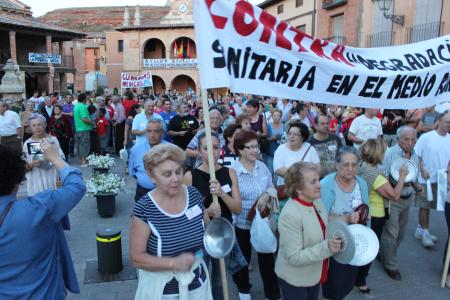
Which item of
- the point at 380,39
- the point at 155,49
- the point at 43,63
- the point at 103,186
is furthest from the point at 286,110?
the point at 155,49

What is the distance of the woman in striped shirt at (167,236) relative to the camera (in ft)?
8.16

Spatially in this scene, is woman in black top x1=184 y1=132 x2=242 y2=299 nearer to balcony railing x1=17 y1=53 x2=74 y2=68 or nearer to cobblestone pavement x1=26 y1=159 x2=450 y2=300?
cobblestone pavement x1=26 y1=159 x2=450 y2=300

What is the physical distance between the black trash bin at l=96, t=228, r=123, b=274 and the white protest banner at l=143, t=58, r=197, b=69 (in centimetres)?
3995

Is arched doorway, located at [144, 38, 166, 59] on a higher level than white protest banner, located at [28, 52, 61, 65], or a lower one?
higher

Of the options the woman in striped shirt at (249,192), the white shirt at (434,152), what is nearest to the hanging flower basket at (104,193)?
the woman in striped shirt at (249,192)

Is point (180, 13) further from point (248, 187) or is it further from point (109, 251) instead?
→ point (248, 187)

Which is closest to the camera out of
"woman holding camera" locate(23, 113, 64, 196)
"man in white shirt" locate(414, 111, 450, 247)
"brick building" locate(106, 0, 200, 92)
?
"woman holding camera" locate(23, 113, 64, 196)

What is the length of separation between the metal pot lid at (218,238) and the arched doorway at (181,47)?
43244 mm

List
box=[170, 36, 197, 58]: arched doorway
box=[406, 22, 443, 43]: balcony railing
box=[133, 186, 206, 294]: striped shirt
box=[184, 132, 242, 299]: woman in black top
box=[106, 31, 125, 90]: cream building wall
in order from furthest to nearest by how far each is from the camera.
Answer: box=[106, 31, 125, 90]: cream building wall → box=[170, 36, 197, 58]: arched doorway → box=[406, 22, 443, 43]: balcony railing → box=[184, 132, 242, 299]: woman in black top → box=[133, 186, 206, 294]: striped shirt

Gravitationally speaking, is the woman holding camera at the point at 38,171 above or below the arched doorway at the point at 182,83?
below

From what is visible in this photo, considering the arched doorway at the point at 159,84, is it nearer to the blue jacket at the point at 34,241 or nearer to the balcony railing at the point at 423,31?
the balcony railing at the point at 423,31

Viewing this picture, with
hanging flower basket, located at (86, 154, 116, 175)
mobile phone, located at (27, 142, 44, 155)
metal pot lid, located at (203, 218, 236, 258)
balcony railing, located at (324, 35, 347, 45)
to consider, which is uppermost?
balcony railing, located at (324, 35, 347, 45)

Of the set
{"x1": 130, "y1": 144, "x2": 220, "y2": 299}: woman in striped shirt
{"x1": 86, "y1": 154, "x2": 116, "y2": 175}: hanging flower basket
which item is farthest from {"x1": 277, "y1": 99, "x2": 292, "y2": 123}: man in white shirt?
{"x1": 130, "y1": 144, "x2": 220, "y2": 299}: woman in striped shirt

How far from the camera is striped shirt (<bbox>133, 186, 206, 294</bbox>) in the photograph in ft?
8.27
